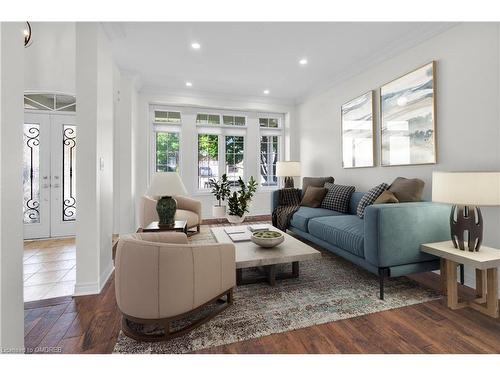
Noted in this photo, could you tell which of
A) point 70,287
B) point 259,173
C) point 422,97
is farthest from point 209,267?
point 259,173

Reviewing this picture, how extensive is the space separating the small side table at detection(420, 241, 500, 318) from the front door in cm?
520

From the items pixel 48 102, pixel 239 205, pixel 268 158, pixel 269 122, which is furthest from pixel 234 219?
pixel 48 102

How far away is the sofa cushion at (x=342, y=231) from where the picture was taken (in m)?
2.27

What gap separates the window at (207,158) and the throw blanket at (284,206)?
2.00m

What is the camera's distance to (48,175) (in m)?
4.05

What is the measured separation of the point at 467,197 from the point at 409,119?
1494mm

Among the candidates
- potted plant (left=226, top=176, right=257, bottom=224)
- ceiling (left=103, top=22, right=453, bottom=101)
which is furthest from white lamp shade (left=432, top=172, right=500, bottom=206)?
potted plant (left=226, top=176, right=257, bottom=224)

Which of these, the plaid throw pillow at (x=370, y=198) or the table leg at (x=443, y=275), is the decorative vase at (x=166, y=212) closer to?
the plaid throw pillow at (x=370, y=198)

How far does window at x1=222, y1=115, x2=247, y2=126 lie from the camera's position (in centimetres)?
560

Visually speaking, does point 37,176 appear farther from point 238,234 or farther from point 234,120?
point 234,120

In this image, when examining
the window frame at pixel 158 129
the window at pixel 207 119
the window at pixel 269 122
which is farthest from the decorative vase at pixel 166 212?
the window at pixel 269 122

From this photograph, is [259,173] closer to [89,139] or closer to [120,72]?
[120,72]
